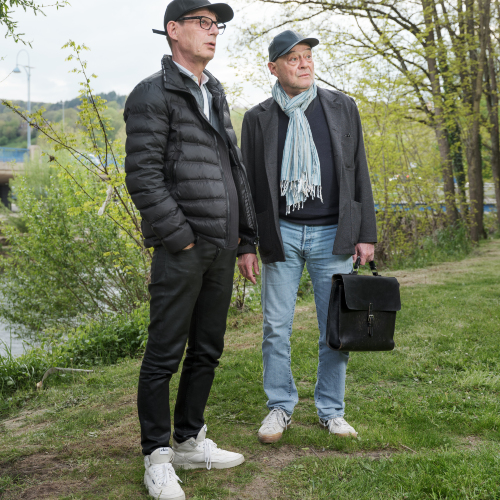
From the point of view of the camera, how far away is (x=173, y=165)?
2.36m

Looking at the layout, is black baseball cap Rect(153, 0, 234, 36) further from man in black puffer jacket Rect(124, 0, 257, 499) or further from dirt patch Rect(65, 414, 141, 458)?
dirt patch Rect(65, 414, 141, 458)

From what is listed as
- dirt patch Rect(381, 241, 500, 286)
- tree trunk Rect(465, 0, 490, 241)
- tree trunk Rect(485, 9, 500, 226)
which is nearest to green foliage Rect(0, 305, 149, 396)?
dirt patch Rect(381, 241, 500, 286)

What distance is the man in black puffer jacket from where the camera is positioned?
2.28 m

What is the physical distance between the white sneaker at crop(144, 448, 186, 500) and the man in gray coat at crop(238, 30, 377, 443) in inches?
26.7

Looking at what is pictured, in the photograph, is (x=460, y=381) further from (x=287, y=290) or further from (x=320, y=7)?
(x=320, y=7)

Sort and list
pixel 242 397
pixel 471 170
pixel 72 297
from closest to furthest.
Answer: pixel 242 397, pixel 72 297, pixel 471 170

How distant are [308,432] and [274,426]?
0.21 meters

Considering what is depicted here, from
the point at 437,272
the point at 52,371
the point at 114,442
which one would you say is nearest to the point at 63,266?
the point at 52,371

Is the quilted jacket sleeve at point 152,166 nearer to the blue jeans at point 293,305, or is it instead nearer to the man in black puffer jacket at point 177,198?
the man in black puffer jacket at point 177,198

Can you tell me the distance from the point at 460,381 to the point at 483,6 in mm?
11446

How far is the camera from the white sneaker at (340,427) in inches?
115

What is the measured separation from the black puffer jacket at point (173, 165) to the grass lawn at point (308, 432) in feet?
3.79

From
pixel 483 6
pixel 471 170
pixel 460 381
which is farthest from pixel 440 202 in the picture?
pixel 460 381

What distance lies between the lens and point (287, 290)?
302 cm
